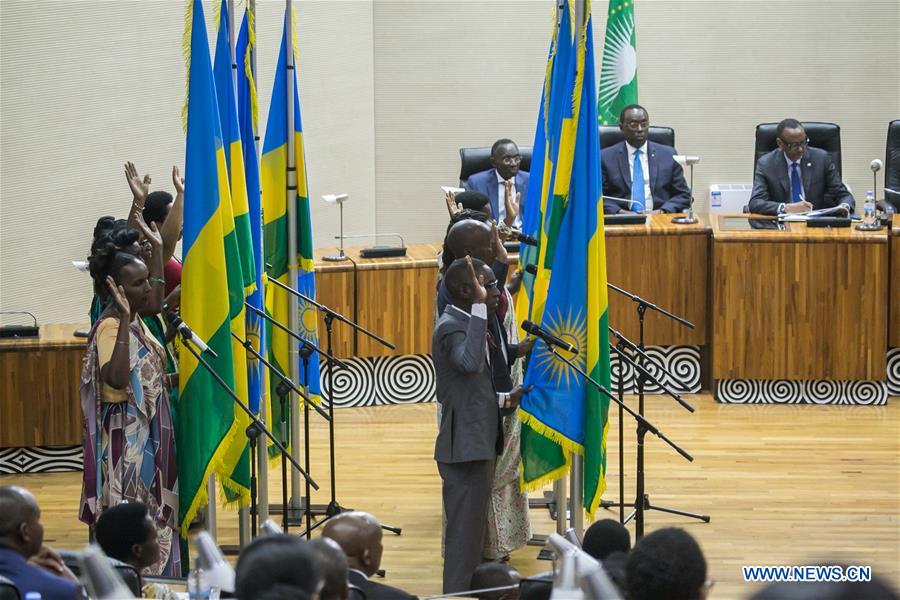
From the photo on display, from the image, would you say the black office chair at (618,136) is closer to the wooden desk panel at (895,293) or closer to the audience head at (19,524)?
the wooden desk panel at (895,293)

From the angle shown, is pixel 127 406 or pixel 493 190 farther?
pixel 493 190

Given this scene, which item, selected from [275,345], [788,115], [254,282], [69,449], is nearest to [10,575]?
[254,282]

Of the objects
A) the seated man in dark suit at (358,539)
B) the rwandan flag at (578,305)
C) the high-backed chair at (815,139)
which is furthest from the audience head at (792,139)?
the seated man in dark suit at (358,539)

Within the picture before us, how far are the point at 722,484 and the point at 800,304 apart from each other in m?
1.68

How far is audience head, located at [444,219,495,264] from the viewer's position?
17.0 ft

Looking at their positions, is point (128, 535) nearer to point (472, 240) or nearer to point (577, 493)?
point (472, 240)

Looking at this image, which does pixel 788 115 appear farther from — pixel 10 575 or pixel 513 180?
pixel 10 575

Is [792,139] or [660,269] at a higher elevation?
[792,139]

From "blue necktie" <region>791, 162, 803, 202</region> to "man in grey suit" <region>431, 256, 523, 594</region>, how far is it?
4413mm

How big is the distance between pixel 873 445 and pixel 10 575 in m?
5.32

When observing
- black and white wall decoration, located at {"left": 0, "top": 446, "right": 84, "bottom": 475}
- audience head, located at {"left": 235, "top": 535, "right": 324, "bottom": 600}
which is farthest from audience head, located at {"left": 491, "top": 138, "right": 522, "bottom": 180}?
audience head, located at {"left": 235, "top": 535, "right": 324, "bottom": 600}

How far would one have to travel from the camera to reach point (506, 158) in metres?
8.23

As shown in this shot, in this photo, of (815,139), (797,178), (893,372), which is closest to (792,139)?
(797,178)

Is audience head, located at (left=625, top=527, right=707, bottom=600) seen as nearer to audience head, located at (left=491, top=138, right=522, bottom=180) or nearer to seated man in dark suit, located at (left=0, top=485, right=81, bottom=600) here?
seated man in dark suit, located at (left=0, top=485, right=81, bottom=600)
